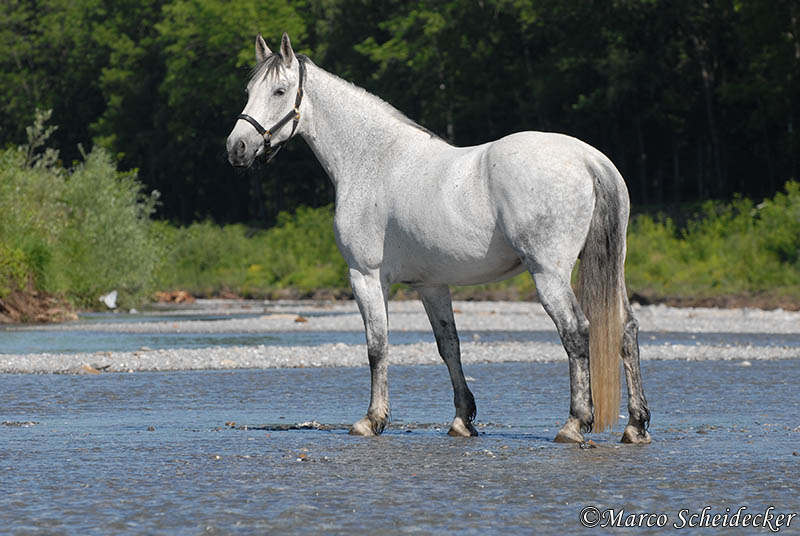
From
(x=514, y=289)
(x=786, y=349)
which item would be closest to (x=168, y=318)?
(x=514, y=289)

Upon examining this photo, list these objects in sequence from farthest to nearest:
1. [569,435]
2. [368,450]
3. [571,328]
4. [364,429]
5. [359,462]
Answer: [364,429] < [571,328] < [569,435] < [368,450] < [359,462]

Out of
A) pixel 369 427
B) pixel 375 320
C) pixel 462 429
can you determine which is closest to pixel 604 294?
pixel 462 429

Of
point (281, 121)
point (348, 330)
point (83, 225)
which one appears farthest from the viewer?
point (83, 225)

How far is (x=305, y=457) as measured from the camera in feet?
26.5

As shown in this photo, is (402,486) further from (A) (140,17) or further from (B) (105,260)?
(A) (140,17)

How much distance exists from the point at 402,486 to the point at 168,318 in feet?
82.7

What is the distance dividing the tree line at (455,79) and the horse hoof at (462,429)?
24.2 meters

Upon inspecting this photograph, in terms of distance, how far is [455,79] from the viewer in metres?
58.3

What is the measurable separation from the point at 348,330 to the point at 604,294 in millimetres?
17297

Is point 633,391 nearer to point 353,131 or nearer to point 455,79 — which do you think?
point 353,131

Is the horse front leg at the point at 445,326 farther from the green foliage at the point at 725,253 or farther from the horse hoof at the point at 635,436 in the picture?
the green foliage at the point at 725,253

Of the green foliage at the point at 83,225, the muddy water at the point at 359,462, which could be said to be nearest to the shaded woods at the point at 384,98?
the green foliage at the point at 83,225

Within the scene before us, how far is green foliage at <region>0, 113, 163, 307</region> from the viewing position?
1211 inches

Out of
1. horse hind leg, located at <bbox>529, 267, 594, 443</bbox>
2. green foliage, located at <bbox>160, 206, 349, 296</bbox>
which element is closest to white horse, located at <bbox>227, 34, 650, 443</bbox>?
horse hind leg, located at <bbox>529, 267, 594, 443</bbox>
